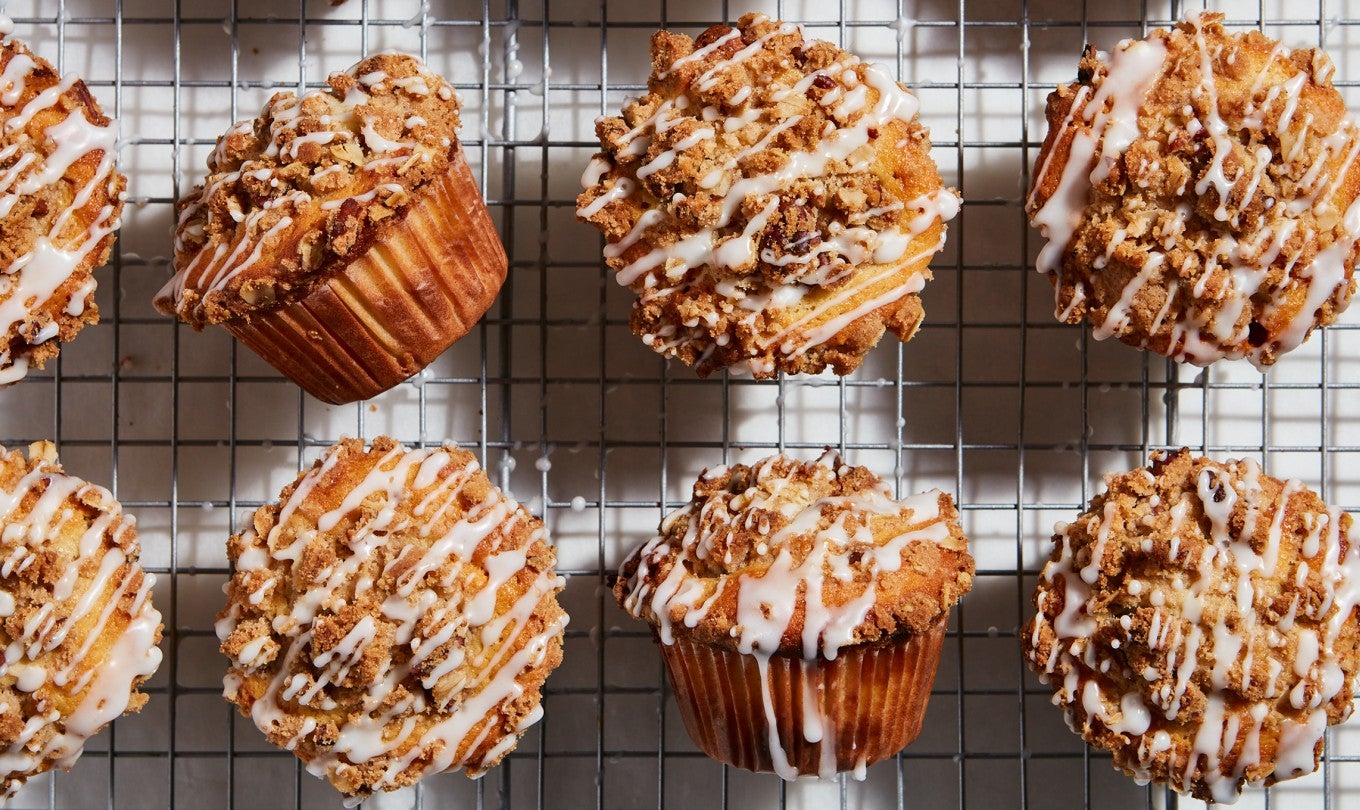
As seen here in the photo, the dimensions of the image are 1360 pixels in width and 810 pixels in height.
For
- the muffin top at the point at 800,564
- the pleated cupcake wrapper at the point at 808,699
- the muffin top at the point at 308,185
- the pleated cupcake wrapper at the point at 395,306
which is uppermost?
the muffin top at the point at 308,185

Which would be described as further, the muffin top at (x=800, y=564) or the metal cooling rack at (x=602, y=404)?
the metal cooling rack at (x=602, y=404)

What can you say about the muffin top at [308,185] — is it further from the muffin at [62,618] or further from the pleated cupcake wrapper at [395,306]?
the muffin at [62,618]

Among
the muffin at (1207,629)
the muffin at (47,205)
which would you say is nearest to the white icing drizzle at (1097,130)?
the muffin at (1207,629)

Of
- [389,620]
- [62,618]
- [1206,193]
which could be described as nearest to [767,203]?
[1206,193]

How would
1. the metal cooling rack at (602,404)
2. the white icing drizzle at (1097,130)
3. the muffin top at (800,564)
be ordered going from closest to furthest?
the muffin top at (800,564), the white icing drizzle at (1097,130), the metal cooling rack at (602,404)

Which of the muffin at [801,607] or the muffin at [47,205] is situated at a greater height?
the muffin at [47,205]

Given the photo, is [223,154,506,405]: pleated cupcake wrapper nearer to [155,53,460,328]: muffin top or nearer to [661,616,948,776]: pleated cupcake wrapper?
[155,53,460,328]: muffin top

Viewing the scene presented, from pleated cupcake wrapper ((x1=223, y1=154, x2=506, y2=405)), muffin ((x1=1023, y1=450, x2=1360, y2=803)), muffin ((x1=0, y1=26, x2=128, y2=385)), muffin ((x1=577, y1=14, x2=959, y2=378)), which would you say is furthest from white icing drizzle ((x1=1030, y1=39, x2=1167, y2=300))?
muffin ((x1=0, y1=26, x2=128, y2=385))
